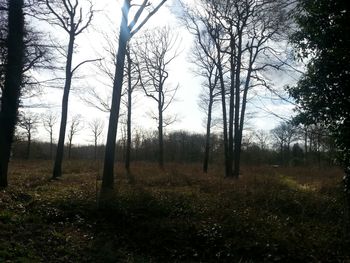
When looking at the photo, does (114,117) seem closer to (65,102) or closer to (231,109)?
(65,102)

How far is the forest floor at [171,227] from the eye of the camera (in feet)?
25.4

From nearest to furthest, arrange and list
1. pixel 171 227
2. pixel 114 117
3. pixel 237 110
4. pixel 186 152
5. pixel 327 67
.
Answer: pixel 327 67, pixel 171 227, pixel 114 117, pixel 237 110, pixel 186 152

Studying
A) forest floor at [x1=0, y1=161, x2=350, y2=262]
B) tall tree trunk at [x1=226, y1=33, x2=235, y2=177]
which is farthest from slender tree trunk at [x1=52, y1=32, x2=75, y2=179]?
tall tree trunk at [x1=226, y1=33, x2=235, y2=177]

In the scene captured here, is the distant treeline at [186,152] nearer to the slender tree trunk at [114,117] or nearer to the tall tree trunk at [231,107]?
the tall tree trunk at [231,107]

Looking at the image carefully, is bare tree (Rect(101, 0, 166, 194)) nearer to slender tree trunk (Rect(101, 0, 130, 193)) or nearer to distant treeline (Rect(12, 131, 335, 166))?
slender tree trunk (Rect(101, 0, 130, 193))

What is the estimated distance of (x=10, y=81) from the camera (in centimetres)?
1220

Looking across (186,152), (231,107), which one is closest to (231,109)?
(231,107)

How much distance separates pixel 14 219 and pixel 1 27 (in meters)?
8.22

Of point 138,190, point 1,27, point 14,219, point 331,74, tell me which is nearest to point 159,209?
point 138,190

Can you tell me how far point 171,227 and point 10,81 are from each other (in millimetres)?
7801

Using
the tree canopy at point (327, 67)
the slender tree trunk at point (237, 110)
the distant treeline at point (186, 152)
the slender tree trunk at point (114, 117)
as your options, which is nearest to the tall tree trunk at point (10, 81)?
the slender tree trunk at point (114, 117)

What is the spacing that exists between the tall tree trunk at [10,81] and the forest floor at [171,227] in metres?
1.59

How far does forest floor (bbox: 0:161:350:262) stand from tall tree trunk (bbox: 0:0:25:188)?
1.59m

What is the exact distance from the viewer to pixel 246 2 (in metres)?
18.9
